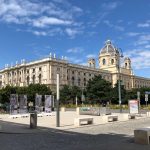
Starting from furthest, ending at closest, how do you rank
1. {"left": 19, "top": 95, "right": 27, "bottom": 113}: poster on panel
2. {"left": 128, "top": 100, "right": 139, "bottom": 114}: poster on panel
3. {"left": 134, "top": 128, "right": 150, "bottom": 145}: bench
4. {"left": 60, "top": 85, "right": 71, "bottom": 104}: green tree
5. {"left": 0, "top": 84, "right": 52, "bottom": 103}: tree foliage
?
{"left": 60, "top": 85, "right": 71, "bottom": 104}: green tree → {"left": 0, "top": 84, "right": 52, "bottom": 103}: tree foliage → {"left": 19, "top": 95, "right": 27, "bottom": 113}: poster on panel → {"left": 128, "top": 100, "right": 139, "bottom": 114}: poster on panel → {"left": 134, "top": 128, "right": 150, "bottom": 145}: bench

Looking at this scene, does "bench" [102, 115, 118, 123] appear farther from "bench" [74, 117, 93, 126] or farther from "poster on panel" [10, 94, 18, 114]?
"poster on panel" [10, 94, 18, 114]

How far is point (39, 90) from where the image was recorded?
293 ft

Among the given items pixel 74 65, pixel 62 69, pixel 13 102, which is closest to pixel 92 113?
pixel 13 102

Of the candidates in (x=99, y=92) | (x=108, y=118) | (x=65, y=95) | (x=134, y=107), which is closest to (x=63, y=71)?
(x=65, y=95)

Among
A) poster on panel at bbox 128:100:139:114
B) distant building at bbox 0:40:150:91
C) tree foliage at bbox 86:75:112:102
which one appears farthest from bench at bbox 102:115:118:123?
distant building at bbox 0:40:150:91

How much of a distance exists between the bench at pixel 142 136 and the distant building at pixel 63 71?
105071 mm

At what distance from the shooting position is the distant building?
434 ft

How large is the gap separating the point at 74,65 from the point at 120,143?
13089 cm

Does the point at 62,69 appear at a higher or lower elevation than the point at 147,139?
higher

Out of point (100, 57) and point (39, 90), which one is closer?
point (39, 90)

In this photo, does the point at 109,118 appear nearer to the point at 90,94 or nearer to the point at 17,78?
the point at 90,94

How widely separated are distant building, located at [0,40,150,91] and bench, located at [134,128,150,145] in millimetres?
105071

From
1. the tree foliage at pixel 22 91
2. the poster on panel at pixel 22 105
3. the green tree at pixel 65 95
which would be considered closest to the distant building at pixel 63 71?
the green tree at pixel 65 95

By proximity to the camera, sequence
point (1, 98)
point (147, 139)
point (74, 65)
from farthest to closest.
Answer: point (74, 65) → point (1, 98) → point (147, 139)
